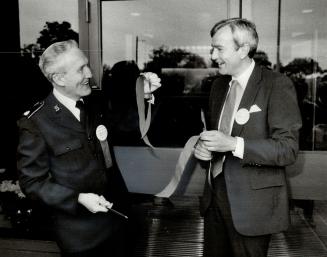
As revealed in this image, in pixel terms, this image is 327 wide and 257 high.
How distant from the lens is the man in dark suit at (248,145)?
4.74ft

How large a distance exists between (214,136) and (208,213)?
1.53ft

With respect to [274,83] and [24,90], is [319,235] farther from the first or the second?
[24,90]

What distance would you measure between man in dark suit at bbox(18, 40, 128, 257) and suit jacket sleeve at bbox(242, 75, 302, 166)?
0.55 meters

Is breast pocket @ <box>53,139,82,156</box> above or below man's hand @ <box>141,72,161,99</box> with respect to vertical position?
below

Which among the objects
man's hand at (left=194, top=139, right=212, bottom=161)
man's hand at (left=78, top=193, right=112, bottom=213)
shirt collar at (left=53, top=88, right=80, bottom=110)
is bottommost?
man's hand at (left=78, top=193, right=112, bottom=213)

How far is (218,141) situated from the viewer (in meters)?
1.42

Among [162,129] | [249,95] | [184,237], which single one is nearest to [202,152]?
[249,95]

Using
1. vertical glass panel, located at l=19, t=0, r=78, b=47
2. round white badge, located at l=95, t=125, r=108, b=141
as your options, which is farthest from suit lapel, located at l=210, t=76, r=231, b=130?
vertical glass panel, located at l=19, t=0, r=78, b=47

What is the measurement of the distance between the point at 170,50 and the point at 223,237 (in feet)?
9.94

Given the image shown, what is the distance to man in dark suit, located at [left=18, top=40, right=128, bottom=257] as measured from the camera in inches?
57.8

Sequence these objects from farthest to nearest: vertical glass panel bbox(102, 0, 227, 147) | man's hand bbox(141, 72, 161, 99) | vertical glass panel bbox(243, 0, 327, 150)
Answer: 1. vertical glass panel bbox(243, 0, 327, 150)
2. vertical glass panel bbox(102, 0, 227, 147)
3. man's hand bbox(141, 72, 161, 99)

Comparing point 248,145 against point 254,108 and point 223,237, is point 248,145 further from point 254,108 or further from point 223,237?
point 223,237

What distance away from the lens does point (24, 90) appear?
3.39m

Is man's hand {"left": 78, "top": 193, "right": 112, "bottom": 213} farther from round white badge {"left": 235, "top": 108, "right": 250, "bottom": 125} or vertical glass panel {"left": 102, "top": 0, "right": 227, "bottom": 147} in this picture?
vertical glass panel {"left": 102, "top": 0, "right": 227, "bottom": 147}
